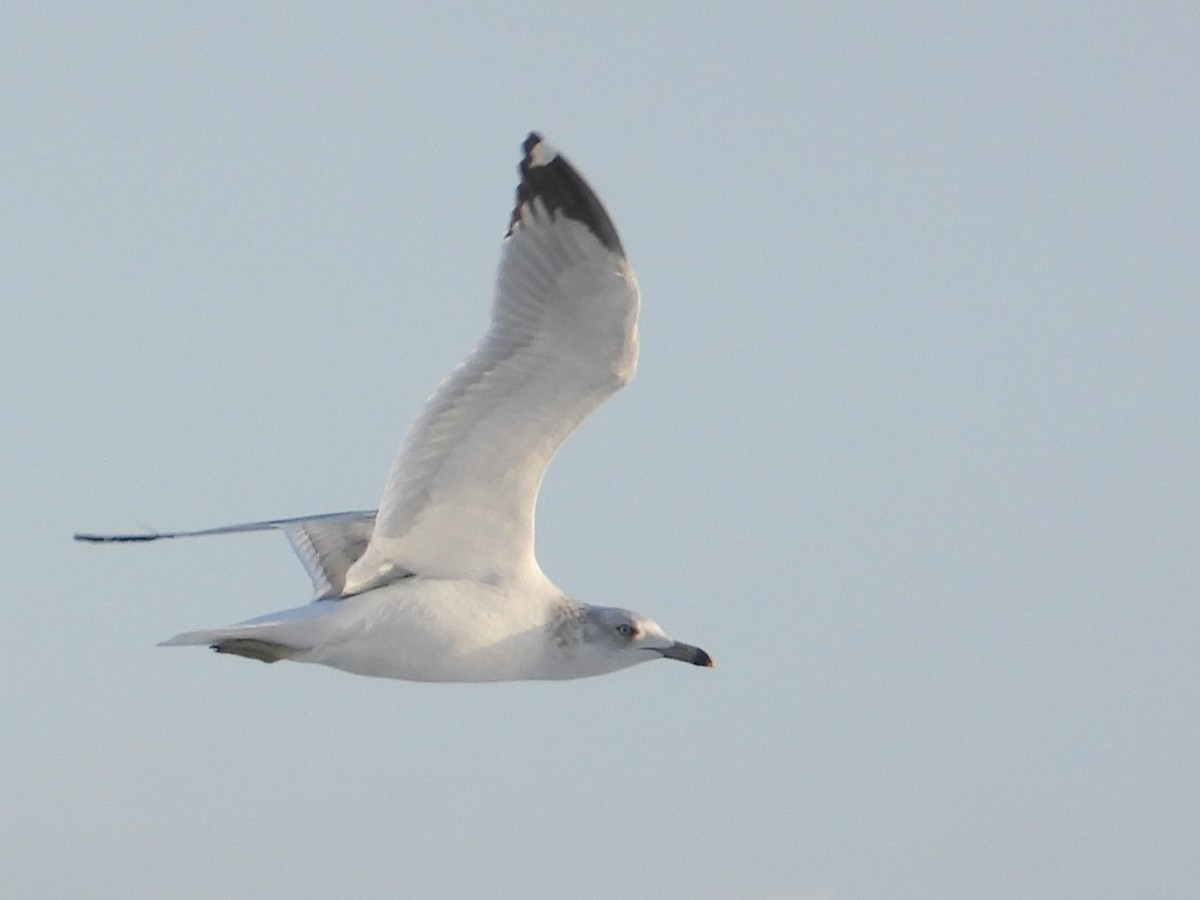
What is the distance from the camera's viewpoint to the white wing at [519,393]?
13.8m

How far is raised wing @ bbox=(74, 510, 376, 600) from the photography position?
54.6ft

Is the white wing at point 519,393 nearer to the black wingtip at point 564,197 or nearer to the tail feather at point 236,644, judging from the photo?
the black wingtip at point 564,197

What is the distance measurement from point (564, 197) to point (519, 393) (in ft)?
4.00

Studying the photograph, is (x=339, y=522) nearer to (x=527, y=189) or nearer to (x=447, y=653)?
(x=447, y=653)

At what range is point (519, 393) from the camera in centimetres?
1426

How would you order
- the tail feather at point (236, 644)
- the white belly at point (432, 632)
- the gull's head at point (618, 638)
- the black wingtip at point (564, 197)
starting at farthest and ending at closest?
1. the gull's head at point (618, 638)
2. the white belly at point (432, 632)
3. the tail feather at point (236, 644)
4. the black wingtip at point (564, 197)

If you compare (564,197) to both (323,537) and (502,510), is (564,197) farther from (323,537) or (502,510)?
(323,537)

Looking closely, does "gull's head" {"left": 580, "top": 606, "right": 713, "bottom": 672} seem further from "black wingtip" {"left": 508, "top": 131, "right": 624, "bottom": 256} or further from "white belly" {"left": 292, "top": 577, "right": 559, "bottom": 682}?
"black wingtip" {"left": 508, "top": 131, "right": 624, "bottom": 256}

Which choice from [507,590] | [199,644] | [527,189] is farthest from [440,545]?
[527,189]

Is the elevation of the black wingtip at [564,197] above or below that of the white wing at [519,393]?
above

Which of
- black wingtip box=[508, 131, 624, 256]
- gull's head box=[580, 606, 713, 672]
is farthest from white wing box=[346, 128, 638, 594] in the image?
gull's head box=[580, 606, 713, 672]

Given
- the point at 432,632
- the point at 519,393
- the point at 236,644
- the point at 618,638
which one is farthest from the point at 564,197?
the point at 236,644

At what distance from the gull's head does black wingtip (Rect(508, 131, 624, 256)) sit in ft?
9.66

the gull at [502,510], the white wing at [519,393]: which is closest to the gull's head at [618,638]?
the gull at [502,510]
